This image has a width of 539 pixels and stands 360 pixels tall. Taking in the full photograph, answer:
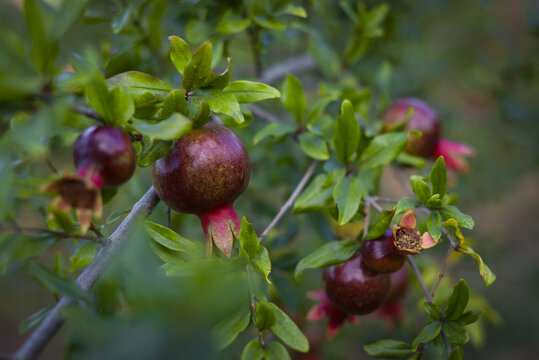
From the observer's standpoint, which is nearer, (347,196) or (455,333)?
(455,333)

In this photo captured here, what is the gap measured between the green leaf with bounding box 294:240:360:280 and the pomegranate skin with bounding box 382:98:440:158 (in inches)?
22.8

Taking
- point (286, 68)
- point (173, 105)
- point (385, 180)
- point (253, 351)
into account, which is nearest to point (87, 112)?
point (173, 105)

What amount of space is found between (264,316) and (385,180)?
3.09 meters

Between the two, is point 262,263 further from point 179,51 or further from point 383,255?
point 179,51

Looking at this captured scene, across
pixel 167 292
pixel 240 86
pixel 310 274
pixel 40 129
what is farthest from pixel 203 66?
pixel 310 274

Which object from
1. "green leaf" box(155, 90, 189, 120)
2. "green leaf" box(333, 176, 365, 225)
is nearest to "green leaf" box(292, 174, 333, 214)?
"green leaf" box(333, 176, 365, 225)

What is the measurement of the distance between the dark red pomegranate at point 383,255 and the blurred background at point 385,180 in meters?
0.35

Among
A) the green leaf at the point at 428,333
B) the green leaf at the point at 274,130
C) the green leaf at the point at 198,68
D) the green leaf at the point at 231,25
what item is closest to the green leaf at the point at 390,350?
the green leaf at the point at 428,333

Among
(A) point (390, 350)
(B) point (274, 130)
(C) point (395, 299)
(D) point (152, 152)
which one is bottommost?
(C) point (395, 299)

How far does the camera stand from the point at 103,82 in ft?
2.11

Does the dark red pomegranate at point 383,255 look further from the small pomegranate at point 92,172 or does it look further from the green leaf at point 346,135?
the small pomegranate at point 92,172

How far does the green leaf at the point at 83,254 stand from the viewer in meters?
0.83

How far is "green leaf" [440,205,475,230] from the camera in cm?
79

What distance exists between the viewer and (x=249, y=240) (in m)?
0.80
